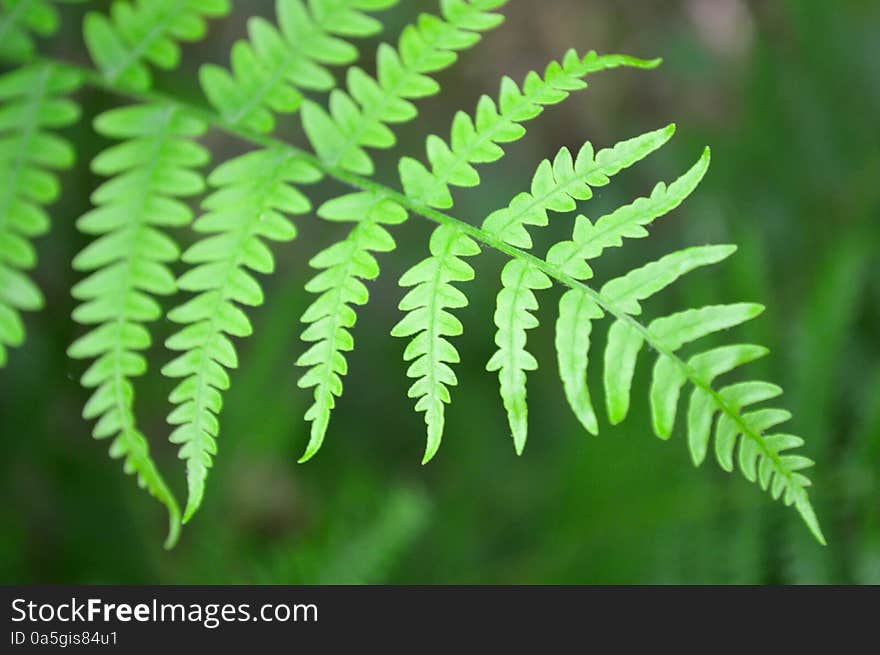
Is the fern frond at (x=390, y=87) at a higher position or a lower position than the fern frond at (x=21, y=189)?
higher

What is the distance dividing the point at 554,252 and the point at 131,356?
0.53 m

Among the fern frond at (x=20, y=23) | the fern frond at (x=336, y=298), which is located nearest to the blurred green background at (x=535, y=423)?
the fern frond at (x=20, y=23)

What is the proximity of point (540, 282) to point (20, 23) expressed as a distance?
746mm

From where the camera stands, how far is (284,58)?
1.02 meters

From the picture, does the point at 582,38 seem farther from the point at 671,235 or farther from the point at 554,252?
the point at 554,252

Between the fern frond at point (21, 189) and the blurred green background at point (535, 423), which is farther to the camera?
the blurred green background at point (535, 423)

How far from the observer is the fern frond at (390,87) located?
99 centimetres

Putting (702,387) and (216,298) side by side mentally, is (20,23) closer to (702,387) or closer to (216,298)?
(216,298)

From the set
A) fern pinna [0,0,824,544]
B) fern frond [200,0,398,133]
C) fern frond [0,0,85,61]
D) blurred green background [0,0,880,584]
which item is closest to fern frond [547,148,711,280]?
fern pinna [0,0,824,544]

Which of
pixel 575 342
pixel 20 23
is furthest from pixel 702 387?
pixel 20 23

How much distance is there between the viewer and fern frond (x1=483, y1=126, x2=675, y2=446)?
930 millimetres

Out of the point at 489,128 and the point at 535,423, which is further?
the point at 535,423

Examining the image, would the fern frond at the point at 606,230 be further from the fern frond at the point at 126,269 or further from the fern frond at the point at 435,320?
the fern frond at the point at 126,269

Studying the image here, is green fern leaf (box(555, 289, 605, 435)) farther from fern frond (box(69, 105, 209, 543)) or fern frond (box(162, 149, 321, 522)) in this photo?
fern frond (box(69, 105, 209, 543))
